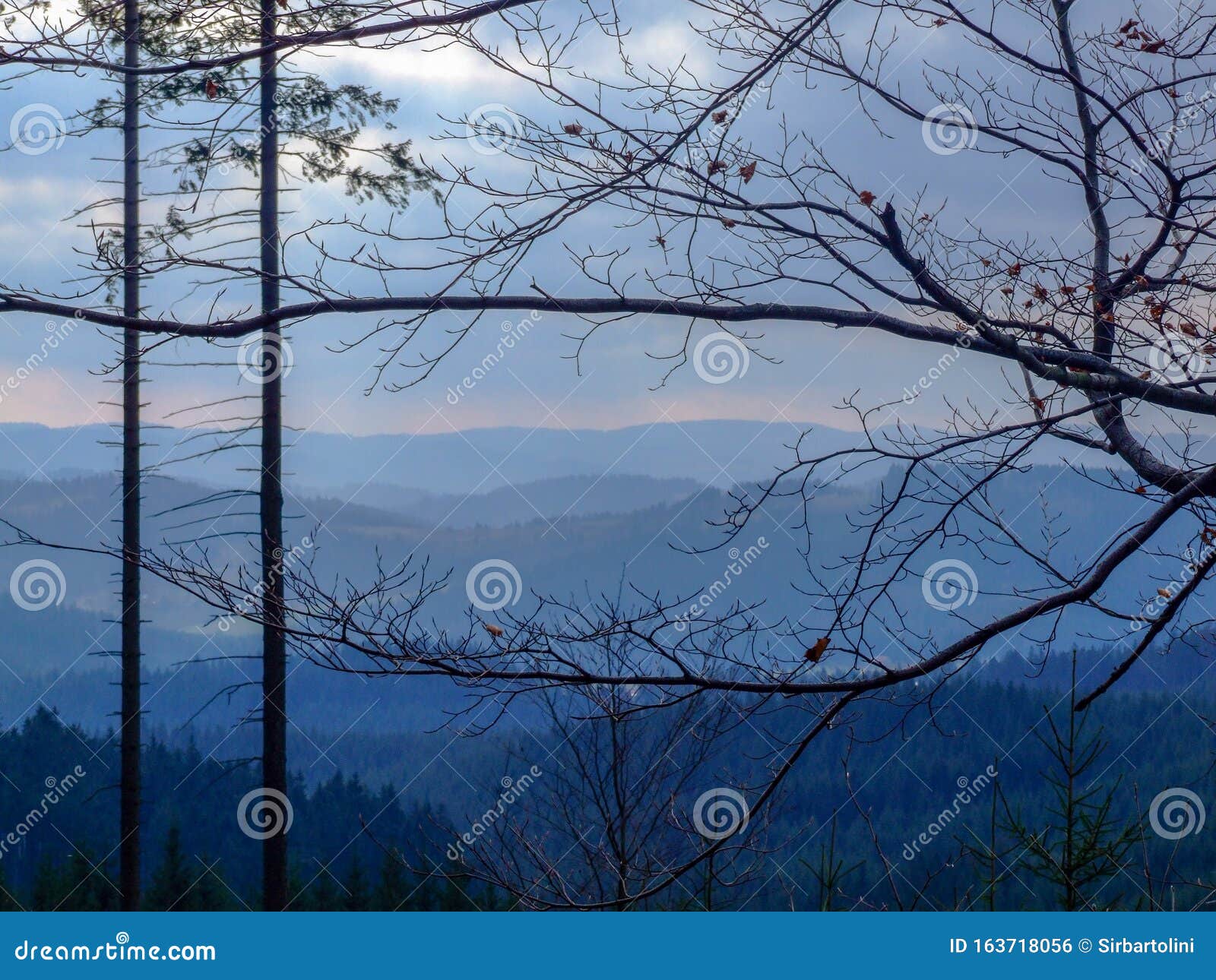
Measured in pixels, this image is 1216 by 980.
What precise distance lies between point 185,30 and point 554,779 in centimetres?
679

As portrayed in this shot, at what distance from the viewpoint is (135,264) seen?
12.2 ft

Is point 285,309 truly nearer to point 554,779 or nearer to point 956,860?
Answer: point 956,860

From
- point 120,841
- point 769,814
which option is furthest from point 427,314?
point 120,841

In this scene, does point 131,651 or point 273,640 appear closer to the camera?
point 273,640

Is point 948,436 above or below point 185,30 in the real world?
below

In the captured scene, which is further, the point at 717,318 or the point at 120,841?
the point at 120,841

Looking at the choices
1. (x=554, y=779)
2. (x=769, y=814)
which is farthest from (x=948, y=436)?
(x=554, y=779)

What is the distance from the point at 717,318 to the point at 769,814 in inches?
142

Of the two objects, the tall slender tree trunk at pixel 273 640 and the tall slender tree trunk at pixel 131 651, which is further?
the tall slender tree trunk at pixel 131 651

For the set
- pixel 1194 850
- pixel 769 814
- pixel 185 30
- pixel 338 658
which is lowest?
pixel 1194 850

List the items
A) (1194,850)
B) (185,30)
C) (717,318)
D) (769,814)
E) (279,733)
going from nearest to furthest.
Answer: (717,318)
(185,30)
(769,814)
(279,733)
(1194,850)

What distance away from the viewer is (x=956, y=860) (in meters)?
3.60

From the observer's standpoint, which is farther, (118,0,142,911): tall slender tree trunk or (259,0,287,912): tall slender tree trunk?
(118,0,142,911): tall slender tree trunk
